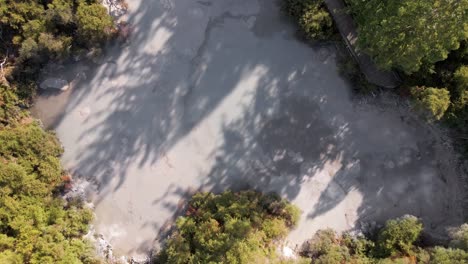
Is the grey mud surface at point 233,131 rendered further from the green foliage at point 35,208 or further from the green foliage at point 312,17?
the green foliage at point 35,208

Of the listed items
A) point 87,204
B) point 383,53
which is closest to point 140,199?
point 87,204

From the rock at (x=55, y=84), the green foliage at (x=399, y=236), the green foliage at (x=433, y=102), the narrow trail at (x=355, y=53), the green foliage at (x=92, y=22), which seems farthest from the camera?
the rock at (x=55, y=84)

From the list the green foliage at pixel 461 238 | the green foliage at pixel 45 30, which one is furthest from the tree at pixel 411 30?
the green foliage at pixel 45 30

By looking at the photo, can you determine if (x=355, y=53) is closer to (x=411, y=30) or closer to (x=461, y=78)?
(x=411, y=30)

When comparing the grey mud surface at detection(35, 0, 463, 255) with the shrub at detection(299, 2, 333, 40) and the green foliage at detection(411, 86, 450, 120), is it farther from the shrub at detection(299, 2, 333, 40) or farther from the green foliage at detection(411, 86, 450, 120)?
the green foliage at detection(411, 86, 450, 120)

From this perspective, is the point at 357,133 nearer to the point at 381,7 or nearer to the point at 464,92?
the point at 464,92

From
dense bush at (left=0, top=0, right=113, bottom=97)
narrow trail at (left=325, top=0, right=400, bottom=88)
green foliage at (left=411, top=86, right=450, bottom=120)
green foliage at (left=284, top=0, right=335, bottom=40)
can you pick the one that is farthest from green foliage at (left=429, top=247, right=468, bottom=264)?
dense bush at (left=0, top=0, right=113, bottom=97)
